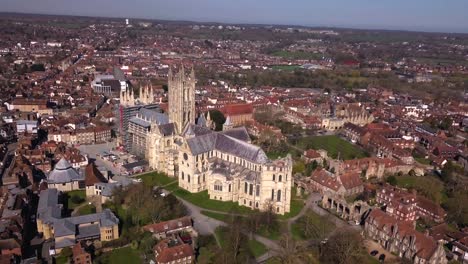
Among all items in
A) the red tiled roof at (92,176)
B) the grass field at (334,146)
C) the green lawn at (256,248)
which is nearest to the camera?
the green lawn at (256,248)

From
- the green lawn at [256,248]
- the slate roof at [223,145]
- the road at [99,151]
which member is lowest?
the green lawn at [256,248]

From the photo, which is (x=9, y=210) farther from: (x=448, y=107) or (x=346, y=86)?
(x=346, y=86)

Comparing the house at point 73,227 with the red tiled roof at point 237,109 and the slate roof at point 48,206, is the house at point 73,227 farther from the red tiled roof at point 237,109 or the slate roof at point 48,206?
the red tiled roof at point 237,109

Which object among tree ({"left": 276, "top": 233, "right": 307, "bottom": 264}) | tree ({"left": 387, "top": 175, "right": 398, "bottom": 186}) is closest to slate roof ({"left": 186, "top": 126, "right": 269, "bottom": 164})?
tree ({"left": 276, "top": 233, "right": 307, "bottom": 264})

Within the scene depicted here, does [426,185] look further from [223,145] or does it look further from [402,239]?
[223,145]

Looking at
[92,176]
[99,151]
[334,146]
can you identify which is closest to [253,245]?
[92,176]

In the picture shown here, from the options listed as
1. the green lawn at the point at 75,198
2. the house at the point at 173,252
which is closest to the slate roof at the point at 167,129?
the green lawn at the point at 75,198
